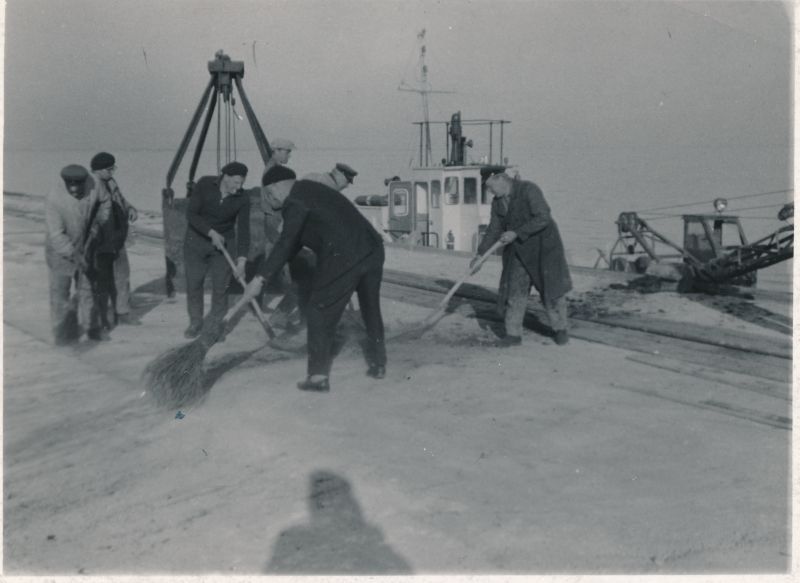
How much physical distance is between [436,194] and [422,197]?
14.9 inches

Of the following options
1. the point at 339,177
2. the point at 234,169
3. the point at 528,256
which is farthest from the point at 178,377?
the point at 528,256

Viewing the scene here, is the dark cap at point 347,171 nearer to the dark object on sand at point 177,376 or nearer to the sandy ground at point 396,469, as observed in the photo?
the sandy ground at point 396,469

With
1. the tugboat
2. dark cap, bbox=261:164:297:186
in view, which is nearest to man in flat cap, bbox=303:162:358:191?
dark cap, bbox=261:164:297:186

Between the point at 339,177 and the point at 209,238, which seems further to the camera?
the point at 209,238

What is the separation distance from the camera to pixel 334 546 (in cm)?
350

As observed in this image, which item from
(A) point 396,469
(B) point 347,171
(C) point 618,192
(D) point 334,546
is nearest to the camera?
(D) point 334,546

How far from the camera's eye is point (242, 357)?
657 centimetres

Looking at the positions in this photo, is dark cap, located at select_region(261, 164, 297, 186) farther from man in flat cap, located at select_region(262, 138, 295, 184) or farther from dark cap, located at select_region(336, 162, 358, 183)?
man in flat cap, located at select_region(262, 138, 295, 184)

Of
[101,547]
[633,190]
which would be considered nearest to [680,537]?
[101,547]

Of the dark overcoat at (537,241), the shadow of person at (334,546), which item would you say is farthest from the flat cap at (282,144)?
the shadow of person at (334,546)

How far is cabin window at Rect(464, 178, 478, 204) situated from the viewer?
2058 cm

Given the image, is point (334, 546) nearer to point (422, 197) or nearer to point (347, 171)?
point (347, 171)

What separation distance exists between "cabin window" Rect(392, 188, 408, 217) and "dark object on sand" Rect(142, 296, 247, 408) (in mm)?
15531

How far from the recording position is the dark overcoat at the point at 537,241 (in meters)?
6.87
